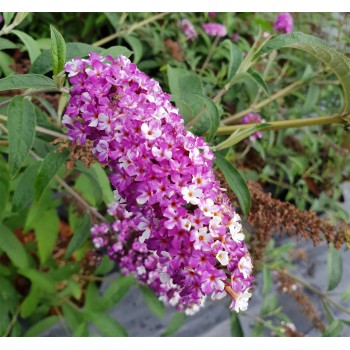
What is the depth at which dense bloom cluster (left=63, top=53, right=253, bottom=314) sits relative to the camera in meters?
0.81

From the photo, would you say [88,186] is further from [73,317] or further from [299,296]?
[299,296]

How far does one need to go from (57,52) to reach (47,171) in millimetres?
315

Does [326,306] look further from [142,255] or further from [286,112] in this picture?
[286,112]

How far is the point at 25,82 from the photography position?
0.92 meters

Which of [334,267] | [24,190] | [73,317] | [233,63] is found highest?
[233,63]

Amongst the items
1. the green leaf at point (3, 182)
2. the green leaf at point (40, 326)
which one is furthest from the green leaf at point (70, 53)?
the green leaf at point (40, 326)

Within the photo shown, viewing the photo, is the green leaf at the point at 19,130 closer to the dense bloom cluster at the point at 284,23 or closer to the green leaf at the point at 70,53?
the green leaf at the point at 70,53

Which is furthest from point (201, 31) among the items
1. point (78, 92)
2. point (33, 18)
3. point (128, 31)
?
point (78, 92)

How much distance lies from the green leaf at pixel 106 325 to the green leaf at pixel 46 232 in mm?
284

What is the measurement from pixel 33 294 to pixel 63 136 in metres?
0.86

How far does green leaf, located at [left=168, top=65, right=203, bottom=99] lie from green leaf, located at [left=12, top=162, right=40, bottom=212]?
0.45m

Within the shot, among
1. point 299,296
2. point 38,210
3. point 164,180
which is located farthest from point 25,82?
point 299,296

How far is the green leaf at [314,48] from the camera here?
0.96m

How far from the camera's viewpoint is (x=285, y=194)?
8.34 ft
